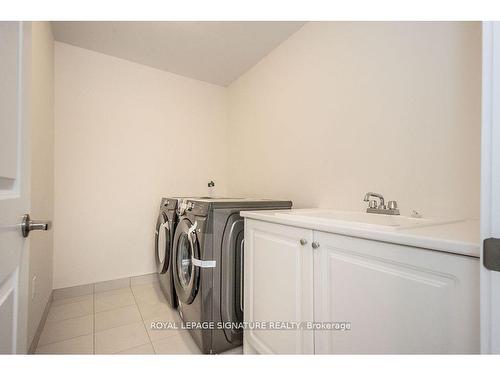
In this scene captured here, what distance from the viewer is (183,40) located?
7.11 feet

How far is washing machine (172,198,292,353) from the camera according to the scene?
1.40 meters

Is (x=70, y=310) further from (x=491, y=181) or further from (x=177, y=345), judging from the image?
(x=491, y=181)

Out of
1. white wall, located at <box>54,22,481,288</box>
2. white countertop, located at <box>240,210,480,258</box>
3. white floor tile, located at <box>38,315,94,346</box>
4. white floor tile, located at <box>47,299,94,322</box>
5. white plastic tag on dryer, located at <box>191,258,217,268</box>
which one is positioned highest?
white wall, located at <box>54,22,481,288</box>

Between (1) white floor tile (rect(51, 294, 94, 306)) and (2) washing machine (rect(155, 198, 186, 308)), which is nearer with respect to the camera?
(2) washing machine (rect(155, 198, 186, 308))

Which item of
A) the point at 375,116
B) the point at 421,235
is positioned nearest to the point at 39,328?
the point at 421,235

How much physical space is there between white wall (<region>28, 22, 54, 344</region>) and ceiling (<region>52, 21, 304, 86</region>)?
32 cm

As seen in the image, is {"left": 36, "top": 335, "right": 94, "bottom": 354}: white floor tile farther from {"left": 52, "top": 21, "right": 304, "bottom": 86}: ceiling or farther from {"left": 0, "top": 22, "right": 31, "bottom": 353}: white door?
{"left": 52, "top": 21, "right": 304, "bottom": 86}: ceiling

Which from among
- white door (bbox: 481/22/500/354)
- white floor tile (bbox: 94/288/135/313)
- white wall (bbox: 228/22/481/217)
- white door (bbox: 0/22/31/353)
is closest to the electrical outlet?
white floor tile (bbox: 94/288/135/313)

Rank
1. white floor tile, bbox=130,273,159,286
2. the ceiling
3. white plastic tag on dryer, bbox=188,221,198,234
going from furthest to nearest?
white floor tile, bbox=130,273,159,286 → the ceiling → white plastic tag on dryer, bbox=188,221,198,234

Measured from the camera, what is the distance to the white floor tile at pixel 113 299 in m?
2.04

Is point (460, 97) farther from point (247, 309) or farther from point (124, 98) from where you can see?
point (124, 98)

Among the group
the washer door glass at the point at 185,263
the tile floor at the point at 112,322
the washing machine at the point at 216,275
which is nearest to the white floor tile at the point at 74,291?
the tile floor at the point at 112,322

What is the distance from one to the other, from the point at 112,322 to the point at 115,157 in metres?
1.54

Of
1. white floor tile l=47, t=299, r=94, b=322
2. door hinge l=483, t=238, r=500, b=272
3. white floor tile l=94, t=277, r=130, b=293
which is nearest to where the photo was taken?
door hinge l=483, t=238, r=500, b=272
